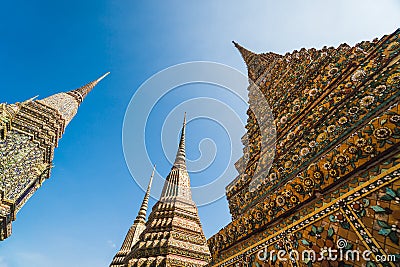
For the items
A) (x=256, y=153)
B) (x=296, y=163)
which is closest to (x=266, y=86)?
(x=256, y=153)

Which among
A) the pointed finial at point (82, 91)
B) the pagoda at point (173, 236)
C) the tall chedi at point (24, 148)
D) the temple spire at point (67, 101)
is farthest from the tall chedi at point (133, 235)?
the pointed finial at point (82, 91)

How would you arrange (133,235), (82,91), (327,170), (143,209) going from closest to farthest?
(327,170) → (133,235) → (82,91) → (143,209)

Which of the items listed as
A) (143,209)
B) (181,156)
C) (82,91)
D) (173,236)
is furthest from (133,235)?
(82,91)

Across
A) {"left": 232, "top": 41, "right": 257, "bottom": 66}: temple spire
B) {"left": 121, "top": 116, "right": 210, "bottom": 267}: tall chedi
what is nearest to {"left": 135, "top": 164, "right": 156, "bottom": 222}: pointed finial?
{"left": 121, "top": 116, "right": 210, "bottom": 267}: tall chedi

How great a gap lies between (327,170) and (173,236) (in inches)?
290

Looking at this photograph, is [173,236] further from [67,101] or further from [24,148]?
[67,101]

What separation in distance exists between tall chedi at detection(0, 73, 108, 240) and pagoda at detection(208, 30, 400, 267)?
39.0 feet

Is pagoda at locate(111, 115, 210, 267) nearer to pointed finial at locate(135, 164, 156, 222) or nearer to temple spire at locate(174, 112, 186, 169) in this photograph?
temple spire at locate(174, 112, 186, 169)

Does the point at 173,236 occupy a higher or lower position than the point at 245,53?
lower

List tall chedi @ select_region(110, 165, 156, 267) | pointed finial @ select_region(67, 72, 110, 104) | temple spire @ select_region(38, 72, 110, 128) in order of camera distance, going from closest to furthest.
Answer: tall chedi @ select_region(110, 165, 156, 267) < temple spire @ select_region(38, 72, 110, 128) < pointed finial @ select_region(67, 72, 110, 104)

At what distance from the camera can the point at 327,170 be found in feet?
6.45

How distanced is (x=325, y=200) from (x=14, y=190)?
13889 millimetres

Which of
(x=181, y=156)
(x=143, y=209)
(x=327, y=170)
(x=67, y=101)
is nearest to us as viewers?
(x=327, y=170)

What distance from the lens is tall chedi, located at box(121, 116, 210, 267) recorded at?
296 inches
